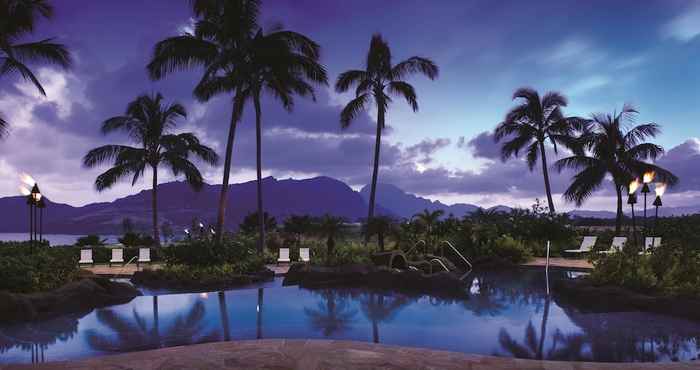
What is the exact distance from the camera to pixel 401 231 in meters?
20.5

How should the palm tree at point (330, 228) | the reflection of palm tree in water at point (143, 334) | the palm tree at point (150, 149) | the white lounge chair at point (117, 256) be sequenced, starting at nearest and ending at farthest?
the reflection of palm tree in water at point (143, 334) < the white lounge chair at point (117, 256) < the palm tree at point (330, 228) < the palm tree at point (150, 149)

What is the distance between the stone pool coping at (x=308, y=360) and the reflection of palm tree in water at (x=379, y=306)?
175 cm

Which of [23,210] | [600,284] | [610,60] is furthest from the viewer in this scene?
[23,210]

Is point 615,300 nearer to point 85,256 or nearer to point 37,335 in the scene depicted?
point 37,335

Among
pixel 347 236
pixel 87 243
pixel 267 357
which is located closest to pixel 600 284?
pixel 267 357

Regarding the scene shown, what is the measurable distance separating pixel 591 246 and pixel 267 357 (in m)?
17.5

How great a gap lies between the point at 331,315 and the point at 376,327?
48.7 inches

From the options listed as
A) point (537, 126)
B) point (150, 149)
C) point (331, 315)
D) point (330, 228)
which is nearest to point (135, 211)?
point (150, 149)

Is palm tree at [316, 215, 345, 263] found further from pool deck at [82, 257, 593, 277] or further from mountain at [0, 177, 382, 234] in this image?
mountain at [0, 177, 382, 234]

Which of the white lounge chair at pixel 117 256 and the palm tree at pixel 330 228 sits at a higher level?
the palm tree at pixel 330 228

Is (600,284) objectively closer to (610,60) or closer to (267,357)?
(610,60)

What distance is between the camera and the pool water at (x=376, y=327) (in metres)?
A: 7.24

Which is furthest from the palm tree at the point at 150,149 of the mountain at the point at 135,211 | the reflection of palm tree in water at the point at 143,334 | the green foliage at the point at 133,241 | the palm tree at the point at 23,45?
the mountain at the point at 135,211

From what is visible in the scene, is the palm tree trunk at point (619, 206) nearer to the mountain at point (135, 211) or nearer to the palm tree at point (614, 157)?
the palm tree at point (614, 157)
